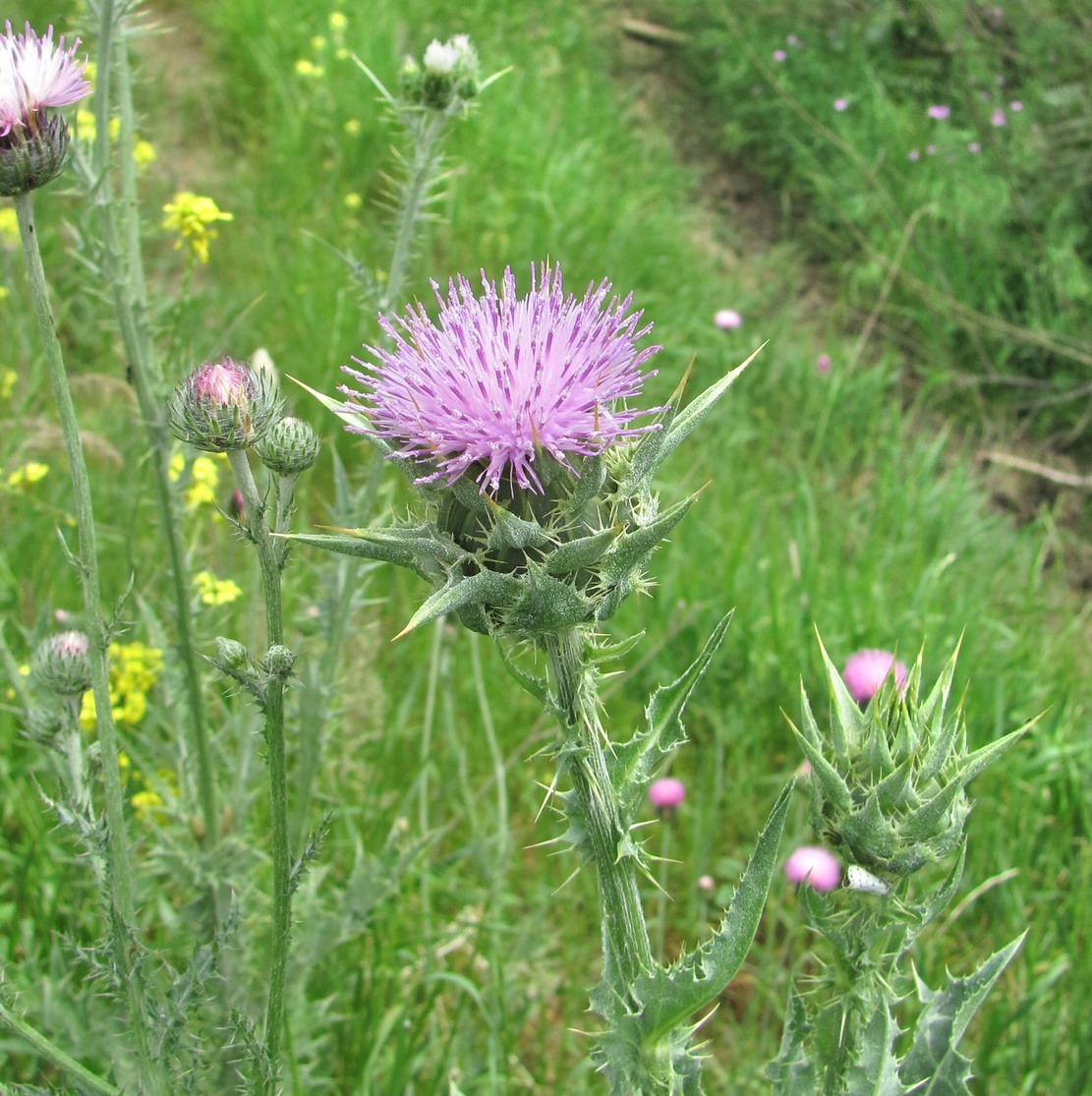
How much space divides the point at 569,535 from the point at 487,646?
79.0 inches

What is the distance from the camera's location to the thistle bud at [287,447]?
58.9 inches

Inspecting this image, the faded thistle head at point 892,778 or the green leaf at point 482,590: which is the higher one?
the green leaf at point 482,590

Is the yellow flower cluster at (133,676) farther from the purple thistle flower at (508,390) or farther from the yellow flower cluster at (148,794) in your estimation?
the purple thistle flower at (508,390)

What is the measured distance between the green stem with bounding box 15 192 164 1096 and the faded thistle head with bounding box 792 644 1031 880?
0.93 metres

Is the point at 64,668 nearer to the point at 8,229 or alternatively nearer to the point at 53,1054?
the point at 53,1054

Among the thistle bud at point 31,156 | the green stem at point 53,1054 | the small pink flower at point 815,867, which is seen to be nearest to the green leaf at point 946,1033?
the small pink flower at point 815,867

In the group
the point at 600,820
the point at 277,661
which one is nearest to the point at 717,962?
the point at 600,820

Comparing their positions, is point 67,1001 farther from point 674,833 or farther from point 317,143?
point 317,143

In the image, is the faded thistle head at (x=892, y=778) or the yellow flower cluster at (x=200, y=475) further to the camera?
the yellow flower cluster at (x=200, y=475)

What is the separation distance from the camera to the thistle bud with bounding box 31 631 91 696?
5.44 ft

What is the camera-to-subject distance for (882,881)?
1.56m

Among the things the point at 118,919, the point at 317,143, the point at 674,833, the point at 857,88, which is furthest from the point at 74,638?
the point at 857,88

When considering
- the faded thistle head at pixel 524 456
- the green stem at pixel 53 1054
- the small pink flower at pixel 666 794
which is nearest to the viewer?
the green stem at pixel 53 1054

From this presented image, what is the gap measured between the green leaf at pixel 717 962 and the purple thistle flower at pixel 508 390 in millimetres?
557
